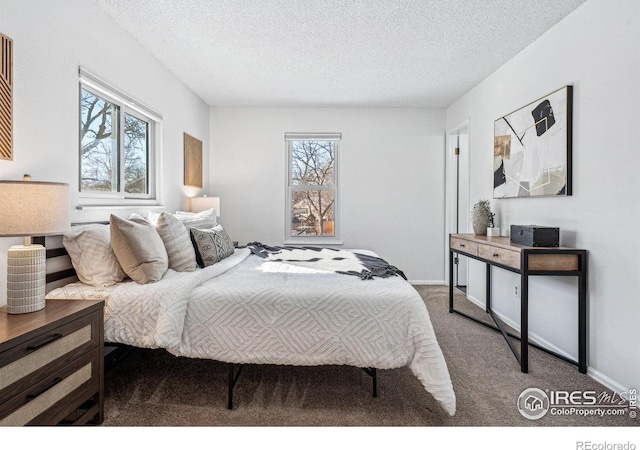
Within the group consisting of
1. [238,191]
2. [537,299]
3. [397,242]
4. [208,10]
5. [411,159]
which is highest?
[208,10]

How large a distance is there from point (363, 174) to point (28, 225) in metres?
3.87

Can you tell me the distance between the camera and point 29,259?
5.19 ft

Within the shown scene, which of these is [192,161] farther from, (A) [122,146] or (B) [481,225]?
(B) [481,225]

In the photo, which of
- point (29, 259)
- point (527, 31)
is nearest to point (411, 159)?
point (527, 31)

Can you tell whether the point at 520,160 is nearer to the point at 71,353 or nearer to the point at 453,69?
the point at 453,69

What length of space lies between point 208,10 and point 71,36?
2.94 feet

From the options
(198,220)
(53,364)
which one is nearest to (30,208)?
(53,364)

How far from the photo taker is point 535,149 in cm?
282

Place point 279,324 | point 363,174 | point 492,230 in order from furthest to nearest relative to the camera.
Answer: point 363,174, point 492,230, point 279,324

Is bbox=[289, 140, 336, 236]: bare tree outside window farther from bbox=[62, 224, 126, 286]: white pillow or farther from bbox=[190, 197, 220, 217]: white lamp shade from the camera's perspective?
bbox=[62, 224, 126, 286]: white pillow

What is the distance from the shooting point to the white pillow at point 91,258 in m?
2.01

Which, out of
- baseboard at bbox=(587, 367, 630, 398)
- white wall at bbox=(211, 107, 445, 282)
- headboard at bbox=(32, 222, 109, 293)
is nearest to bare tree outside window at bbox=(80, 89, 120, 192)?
headboard at bbox=(32, 222, 109, 293)

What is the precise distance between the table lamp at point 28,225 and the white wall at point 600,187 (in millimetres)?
3009

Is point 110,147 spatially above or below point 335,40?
below
